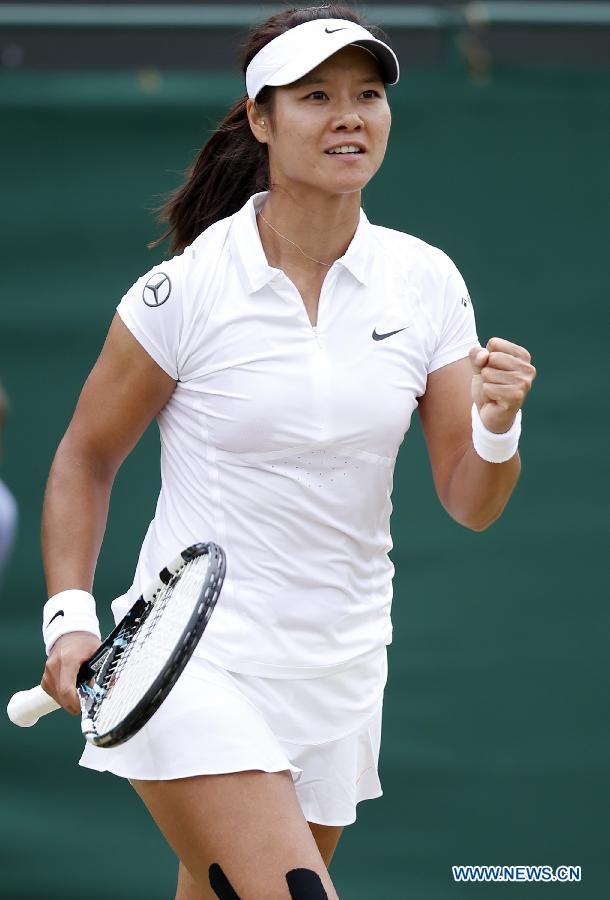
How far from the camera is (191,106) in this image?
394 cm

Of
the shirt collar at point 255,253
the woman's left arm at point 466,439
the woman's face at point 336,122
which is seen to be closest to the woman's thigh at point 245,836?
the woman's left arm at point 466,439

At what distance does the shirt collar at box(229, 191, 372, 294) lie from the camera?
2553 millimetres

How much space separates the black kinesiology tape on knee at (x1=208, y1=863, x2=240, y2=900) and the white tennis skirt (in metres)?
0.14

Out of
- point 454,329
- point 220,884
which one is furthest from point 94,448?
point 220,884

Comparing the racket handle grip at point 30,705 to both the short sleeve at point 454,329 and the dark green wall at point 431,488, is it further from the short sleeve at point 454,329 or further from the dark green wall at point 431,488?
the dark green wall at point 431,488

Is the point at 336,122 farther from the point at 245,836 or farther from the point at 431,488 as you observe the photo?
the point at 431,488

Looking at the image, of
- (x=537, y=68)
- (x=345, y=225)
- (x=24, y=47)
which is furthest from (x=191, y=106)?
(x=345, y=225)

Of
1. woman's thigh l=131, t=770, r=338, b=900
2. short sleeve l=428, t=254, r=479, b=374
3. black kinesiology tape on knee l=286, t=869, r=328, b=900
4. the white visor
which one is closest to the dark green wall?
short sleeve l=428, t=254, r=479, b=374

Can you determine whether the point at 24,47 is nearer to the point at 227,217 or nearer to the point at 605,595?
the point at 227,217

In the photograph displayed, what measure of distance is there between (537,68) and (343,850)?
6.69ft

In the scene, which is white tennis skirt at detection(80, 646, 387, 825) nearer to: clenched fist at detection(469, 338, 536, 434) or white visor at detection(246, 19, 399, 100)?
clenched fist at detection(469, 338, 536, 434)

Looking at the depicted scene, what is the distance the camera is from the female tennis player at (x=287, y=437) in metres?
2.46

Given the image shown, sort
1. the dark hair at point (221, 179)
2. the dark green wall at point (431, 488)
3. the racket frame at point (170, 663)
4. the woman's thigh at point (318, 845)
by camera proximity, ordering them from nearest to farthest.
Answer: the racket frame at point (170, 663) → the woman's thigh at point (318, 845) → the dark hair at point (221, 179) → the dark green wall at point (431, 488)

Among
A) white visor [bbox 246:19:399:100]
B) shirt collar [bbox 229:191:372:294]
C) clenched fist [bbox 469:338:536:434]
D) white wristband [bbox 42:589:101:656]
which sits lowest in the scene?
white wristband [bbox 42:589:101:656]
